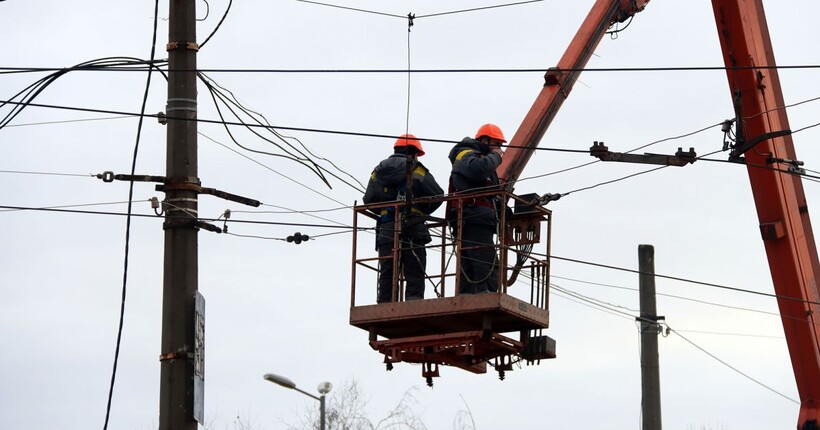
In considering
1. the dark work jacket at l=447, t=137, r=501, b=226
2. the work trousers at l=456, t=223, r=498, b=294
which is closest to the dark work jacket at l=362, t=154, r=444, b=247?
the dark work jacket at l=447, t=137, r=501, b=226

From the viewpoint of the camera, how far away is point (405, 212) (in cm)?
1438

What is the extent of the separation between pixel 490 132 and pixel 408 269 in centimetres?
160

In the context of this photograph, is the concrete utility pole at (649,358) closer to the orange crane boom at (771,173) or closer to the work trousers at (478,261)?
the orange crane boom at (771,173)

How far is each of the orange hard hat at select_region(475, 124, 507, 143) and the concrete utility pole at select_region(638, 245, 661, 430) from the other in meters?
3.24

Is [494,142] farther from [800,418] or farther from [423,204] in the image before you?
[800,418]

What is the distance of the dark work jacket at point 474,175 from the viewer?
1423 centimetres

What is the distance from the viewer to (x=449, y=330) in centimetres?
1464

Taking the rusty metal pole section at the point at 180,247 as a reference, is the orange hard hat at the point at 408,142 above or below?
above

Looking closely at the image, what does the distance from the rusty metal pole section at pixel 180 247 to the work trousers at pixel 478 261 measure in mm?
2888

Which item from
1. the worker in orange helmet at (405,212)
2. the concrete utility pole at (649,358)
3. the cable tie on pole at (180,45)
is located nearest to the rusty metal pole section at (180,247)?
the cable tie on pole at (180,45)

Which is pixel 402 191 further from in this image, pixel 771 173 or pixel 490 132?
pixel 771 173

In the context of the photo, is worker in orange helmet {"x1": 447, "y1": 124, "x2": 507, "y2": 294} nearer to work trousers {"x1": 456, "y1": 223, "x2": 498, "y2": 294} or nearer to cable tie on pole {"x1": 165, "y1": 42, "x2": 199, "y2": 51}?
work trousers {"x1": 456, "y1": 223, "x2": 498, "y2": 294}

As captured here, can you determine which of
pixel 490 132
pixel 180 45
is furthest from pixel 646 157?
pixel 180 45

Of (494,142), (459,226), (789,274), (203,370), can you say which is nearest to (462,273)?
(459,226)
